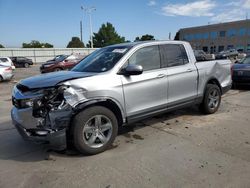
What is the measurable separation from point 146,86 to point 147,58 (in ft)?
1.93

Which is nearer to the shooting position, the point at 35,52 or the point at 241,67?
the point at 241,67

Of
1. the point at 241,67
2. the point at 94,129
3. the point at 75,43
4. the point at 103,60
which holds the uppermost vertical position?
the point at 75,43

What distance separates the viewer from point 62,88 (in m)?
3.65

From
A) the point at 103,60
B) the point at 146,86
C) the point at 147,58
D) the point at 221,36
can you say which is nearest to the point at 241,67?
the point at 147,58

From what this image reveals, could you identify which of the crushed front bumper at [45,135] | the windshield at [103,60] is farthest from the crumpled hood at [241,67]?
the crushed front bumper at [45,135]

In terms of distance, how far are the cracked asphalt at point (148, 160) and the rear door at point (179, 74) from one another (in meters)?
0.65

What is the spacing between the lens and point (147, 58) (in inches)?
185

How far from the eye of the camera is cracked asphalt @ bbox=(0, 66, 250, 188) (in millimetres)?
3188

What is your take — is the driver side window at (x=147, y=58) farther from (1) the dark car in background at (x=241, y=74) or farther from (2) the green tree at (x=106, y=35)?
(2) the green tree at (x=106, y=35)

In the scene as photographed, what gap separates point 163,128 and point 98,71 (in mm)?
1913

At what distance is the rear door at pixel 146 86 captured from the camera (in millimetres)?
4289

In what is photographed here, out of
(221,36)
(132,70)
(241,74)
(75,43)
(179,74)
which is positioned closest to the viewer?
(132,70)

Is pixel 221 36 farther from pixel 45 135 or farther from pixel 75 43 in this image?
pixel 45 135

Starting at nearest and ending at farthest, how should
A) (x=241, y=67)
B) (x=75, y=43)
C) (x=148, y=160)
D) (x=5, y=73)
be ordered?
1. (x=148, y=160)
2. (x=241, y=67)
3. (x=5, y=73)
4. (x=75, y=43)
